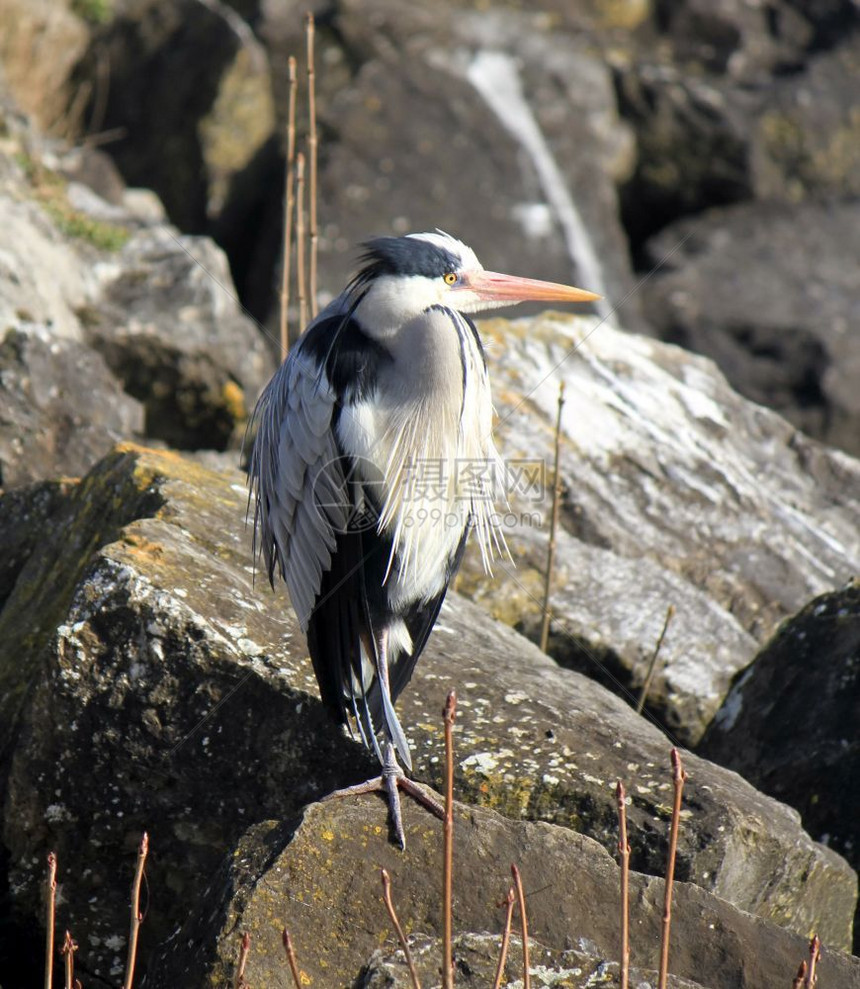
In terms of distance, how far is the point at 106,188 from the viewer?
7.92 metres

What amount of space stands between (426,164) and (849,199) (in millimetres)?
3603

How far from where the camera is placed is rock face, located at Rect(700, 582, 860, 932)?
3486mm

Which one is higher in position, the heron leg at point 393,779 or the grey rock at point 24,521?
the grey rock at point 24,521

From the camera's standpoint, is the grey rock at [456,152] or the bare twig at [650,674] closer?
the bare twig at [650,674]

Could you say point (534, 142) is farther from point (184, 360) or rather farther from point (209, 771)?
point (209, 771)

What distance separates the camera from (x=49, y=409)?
4758 millimetres

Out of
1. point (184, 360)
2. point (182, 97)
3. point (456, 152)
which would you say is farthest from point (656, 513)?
point (182, 97)

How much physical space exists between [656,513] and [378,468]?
6.93ft

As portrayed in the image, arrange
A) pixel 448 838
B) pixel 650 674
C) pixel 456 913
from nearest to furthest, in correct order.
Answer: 1. pixel 448 838
2. pixel 456 913
3. pixel 650 674

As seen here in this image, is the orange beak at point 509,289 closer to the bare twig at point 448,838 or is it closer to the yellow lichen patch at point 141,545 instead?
the yellow lichen patch at point 141,545

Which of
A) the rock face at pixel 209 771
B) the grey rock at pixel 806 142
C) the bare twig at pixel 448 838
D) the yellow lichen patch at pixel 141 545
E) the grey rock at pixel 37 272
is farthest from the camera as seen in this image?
the grey rock at pixel 806 142

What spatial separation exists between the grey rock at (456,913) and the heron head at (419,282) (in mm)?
1332

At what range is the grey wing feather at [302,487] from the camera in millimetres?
3264

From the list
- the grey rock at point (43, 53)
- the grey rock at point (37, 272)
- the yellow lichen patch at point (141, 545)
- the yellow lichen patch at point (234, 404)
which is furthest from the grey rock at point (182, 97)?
the yellow lichen patch at point (141, 545)
